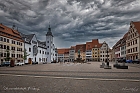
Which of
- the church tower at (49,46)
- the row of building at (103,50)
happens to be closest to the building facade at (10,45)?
the church tower at (49,46)

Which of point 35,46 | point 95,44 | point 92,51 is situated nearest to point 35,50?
point 35,46

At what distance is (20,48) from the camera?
5306 cm

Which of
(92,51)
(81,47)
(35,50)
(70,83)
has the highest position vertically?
(81,47)

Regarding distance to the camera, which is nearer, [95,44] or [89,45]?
[95,44]

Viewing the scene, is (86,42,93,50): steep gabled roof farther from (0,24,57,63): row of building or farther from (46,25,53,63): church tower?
(0,24,57,63): row of building

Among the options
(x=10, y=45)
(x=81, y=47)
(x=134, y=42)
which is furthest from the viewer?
(x=81, y=47)

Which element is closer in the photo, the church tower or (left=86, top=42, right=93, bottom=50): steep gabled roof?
the church tower

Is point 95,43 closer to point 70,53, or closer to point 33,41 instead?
point 70,53

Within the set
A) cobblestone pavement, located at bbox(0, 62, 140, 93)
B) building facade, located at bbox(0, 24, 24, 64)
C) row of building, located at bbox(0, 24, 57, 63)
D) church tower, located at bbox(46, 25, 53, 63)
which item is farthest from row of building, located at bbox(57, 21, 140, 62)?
cobblestone pavement, located at bbox(0, 62, 140, 93)

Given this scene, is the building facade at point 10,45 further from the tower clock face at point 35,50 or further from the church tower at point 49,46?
the church tower at point 49,46

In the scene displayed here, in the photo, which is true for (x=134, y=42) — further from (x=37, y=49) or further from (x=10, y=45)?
(x=10, y=45)

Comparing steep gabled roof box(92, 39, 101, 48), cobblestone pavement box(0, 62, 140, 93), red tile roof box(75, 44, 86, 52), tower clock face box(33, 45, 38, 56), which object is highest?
steep gabled roof box(92, 39, 101, 48)

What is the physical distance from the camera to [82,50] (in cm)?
11581

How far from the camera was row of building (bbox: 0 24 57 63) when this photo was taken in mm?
43081
